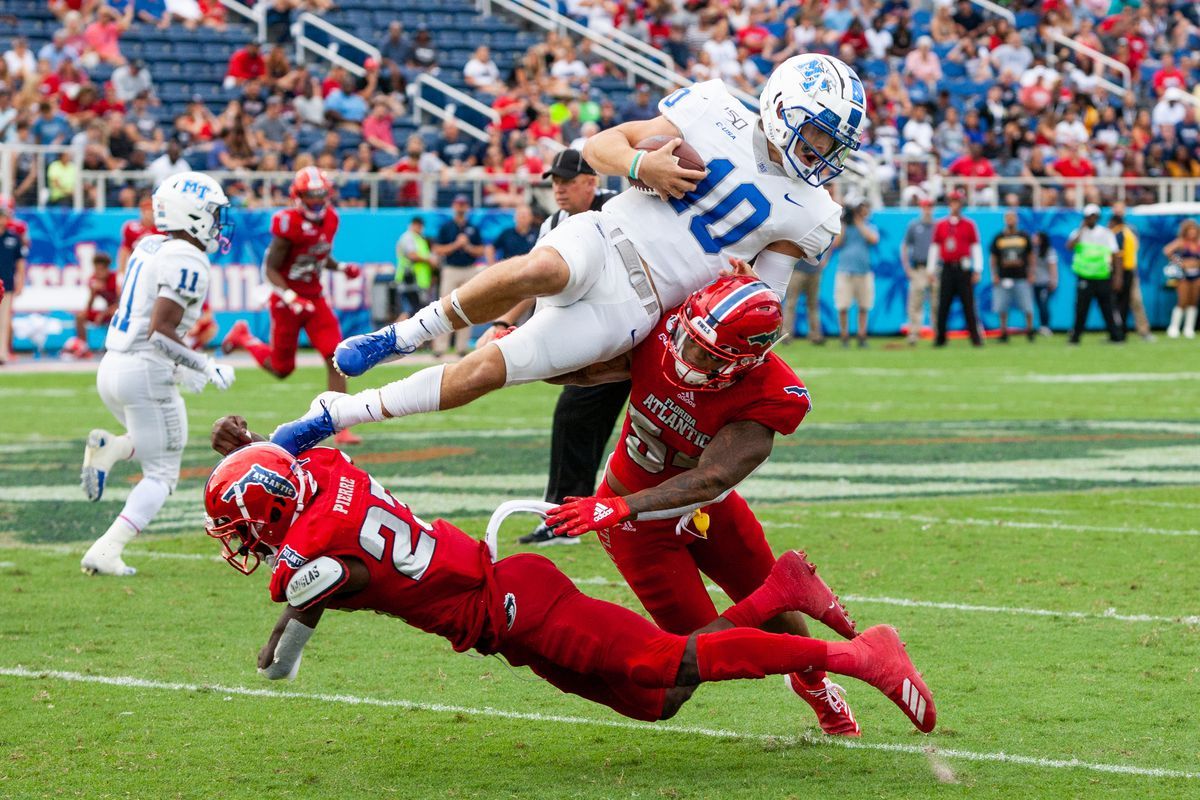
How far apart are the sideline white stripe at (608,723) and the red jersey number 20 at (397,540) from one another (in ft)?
3.24

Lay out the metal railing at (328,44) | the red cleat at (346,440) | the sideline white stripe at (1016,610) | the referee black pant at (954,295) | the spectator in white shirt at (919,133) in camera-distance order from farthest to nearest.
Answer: the spectator in white shirt at (919,133)
the metal railing at (328,44)
the referee black pant at (954,295)
the red cleat at (346,440)
the sideline white stripe at (1016,610)

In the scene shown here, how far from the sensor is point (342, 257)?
21.6 m

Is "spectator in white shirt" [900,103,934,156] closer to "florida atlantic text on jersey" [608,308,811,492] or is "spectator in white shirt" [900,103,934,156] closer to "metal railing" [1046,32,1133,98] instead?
"metal railing" [1046,32,1133,98]

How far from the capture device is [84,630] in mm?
6680

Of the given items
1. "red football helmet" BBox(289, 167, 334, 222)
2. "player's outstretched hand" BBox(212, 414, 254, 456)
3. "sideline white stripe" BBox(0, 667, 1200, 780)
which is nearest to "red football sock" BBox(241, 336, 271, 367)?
"red football helmet" BBox(289, 167, 334, 222)

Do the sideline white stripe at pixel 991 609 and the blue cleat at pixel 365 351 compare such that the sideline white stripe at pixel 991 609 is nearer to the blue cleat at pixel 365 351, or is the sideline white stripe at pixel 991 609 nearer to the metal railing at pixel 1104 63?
the blue cleat at pixel 365 351

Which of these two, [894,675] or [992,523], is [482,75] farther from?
[894,675]

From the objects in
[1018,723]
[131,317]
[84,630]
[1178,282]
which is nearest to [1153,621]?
[1018,723]

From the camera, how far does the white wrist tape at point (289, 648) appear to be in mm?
4605

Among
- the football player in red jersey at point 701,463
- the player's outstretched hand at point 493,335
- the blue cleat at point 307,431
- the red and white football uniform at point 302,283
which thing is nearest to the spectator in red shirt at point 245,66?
the red and white football uniform at point 302,283

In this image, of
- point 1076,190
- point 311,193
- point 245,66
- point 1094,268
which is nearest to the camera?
point 311,193

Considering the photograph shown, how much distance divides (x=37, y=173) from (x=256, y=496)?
680 inches

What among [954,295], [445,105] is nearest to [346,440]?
[954,295]

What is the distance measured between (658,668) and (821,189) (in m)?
2.07
